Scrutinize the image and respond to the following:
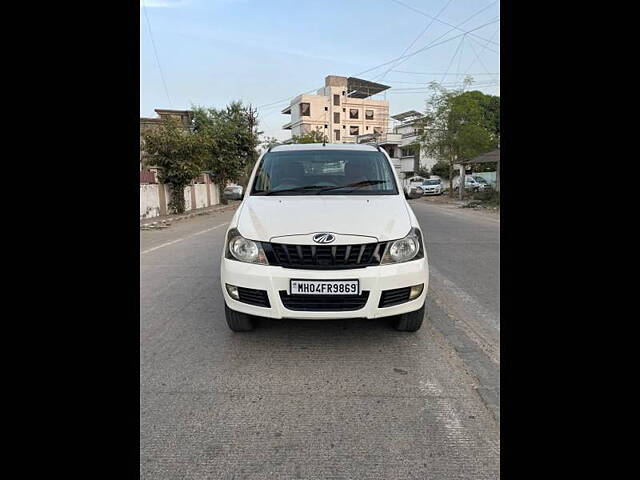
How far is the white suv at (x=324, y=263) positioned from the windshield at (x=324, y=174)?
0.45 m

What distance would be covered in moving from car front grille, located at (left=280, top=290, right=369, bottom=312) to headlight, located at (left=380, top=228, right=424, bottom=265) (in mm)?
336

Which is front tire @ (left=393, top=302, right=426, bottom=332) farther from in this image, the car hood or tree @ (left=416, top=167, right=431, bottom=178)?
tree @ (left=416, top=167, right=431, bottom=178)

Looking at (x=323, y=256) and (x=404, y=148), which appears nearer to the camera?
(x=323, y=256)

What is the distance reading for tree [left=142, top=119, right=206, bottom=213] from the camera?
16938mm

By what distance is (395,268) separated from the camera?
123 inches

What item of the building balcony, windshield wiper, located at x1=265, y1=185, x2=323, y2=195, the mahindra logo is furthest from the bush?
the building balcony

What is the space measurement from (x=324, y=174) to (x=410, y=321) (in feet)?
5.91

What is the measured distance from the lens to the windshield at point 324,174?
4.12 m

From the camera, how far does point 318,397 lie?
2689 mm

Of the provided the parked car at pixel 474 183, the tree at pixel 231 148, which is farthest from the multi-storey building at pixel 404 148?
the tree at pixel 231 148

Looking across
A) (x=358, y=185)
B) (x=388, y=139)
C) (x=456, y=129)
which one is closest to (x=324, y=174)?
(x=358, y=185)

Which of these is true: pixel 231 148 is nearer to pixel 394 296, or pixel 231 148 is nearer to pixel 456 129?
pixel 456 129

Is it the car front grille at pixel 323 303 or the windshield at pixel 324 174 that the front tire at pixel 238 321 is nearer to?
the car front grille at pixel 323 303
